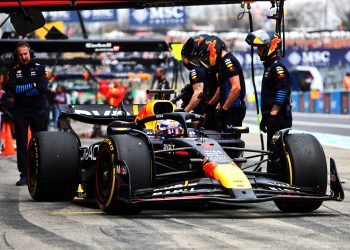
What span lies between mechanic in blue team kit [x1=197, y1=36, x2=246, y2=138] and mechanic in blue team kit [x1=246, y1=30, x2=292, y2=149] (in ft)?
1.72

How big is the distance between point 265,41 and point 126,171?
124 inches

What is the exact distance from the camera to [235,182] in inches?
322

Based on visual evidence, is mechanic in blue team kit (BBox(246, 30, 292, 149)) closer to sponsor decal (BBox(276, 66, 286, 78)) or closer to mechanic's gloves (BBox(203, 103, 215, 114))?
sponsor decal (BBox(276, 66, 286, 78))

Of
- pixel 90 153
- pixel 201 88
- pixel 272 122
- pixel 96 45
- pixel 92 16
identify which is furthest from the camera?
pixel 92 16

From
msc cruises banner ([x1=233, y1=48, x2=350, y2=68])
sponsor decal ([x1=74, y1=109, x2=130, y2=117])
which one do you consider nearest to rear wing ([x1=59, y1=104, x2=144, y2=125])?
sponsor decal ([x1=74, y1=109, x2=130, y2=117])

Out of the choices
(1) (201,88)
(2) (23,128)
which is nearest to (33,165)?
(2) (23,128)

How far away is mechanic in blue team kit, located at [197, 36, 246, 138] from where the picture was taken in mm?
11500

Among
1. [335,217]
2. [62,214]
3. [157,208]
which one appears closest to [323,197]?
[335,217]

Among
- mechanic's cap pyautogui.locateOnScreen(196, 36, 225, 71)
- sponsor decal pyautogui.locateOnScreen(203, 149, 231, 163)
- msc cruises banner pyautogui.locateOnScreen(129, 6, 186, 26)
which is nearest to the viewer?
sponsor decal pyautogui.locateOnScreen(203, 149, 231, 163)

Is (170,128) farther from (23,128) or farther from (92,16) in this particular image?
(92,16)

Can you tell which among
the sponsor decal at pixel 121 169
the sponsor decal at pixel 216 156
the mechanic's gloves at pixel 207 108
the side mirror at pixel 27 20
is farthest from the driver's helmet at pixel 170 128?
the side mirror at pixel 27 20

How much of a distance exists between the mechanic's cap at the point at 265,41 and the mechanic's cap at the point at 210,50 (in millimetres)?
589

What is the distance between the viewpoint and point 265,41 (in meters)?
10.9

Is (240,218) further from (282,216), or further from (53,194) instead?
(53,194)
